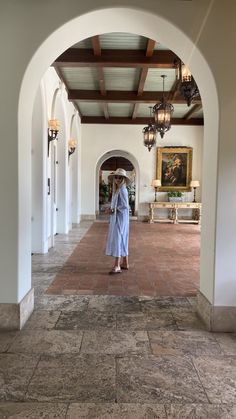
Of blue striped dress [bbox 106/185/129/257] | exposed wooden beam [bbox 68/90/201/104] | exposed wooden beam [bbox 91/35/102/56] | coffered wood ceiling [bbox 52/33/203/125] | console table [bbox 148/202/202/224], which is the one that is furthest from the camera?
console table [bbox 148/202/202/224]

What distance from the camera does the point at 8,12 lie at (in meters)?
3.02

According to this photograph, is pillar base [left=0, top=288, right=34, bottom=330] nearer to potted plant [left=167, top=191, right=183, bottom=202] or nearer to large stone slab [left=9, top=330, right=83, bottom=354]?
large stone slab [left=9, top=330, right=83, bottom=354]

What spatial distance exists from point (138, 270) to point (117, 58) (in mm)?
3866

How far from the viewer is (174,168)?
13164mm

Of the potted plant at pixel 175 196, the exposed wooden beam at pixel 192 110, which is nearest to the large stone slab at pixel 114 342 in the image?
the exposed wooden beam at pixel 192 110

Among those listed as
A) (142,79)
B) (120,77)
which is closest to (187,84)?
(142,79)

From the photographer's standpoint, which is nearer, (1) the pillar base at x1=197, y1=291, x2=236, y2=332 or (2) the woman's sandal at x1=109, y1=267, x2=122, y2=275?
(1) the pillar base at x1=197, y1=291, x2=236, y2=332

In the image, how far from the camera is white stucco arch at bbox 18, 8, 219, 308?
10.2 ft

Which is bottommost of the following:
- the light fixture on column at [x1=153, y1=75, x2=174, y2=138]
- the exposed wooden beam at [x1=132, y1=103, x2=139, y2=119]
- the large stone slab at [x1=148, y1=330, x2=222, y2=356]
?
the large stone slab at [x1=148, y1=330, x2=222, y2=356]

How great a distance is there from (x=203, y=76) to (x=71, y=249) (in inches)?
188

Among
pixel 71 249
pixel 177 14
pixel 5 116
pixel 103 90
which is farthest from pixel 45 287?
pixel 103 90

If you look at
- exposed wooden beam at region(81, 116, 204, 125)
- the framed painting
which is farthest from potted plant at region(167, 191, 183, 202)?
exposed wooden beam at region(81, 116, 204, 125)

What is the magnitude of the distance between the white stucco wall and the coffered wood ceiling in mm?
298

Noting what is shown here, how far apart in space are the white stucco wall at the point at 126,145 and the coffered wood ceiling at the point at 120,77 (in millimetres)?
298
